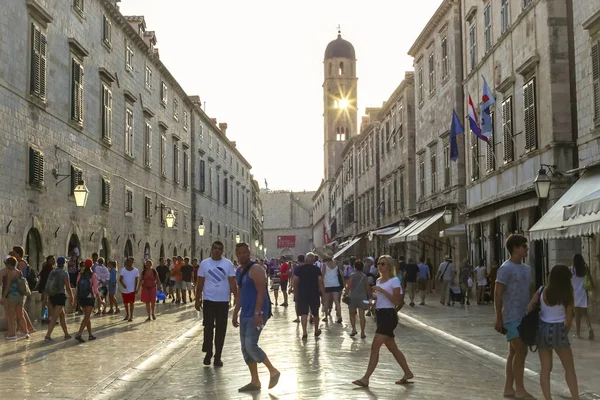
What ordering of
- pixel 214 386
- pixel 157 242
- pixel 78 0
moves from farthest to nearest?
pixel 157 242
pixel 78 0
pixel 214 386

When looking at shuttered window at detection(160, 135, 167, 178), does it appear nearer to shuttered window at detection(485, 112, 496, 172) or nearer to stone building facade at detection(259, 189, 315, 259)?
shuttered window at detection(485, 112, 496, 172)

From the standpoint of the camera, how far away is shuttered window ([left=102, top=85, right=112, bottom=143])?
86.6 ft

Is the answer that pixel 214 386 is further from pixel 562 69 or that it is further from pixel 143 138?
pixel 143 138

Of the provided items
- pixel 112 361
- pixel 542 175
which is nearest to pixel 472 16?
pixel 542 175

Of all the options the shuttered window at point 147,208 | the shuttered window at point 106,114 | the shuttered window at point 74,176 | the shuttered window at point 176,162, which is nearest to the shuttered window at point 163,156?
the shuttered window at point 176,162

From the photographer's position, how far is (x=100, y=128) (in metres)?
26.1

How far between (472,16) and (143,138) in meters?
14.2

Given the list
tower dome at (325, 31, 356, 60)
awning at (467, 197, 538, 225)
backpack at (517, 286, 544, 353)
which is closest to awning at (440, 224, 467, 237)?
awning at (467, 197, 538, 225)

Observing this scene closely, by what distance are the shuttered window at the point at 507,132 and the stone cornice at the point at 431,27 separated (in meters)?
8.04

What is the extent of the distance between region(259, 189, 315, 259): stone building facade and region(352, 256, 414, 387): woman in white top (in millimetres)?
104325

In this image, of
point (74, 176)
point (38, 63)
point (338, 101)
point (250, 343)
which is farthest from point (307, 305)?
point (338, 101)

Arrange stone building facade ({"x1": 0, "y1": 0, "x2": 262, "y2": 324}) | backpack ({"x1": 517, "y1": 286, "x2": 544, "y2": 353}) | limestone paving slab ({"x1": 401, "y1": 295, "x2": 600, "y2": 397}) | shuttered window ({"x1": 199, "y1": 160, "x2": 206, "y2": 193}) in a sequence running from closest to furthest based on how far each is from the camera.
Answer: backpack ({"x1": 517, "y1": 286, "x2": 544, "y2": 353}), limestone paving slab ({"x1": 401, "y1": 295, "x2": 600, "y2": 397}), stone building facade ({"x1": 0, "y1": 0, "x2": 262, "y2": 324}), shuttered window ({"x1": 199, "y1": 160, "x2": 206, "y2": 193})

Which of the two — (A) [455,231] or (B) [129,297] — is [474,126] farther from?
(B) [129,297]

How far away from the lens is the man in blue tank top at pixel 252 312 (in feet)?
29.3
